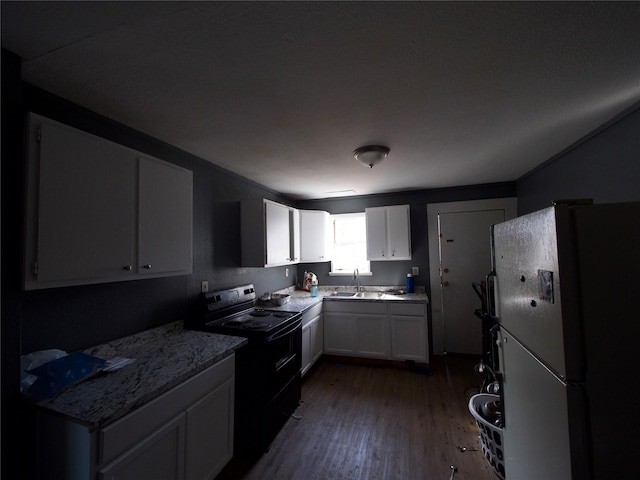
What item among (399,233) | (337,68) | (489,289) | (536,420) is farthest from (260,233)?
(536,420)

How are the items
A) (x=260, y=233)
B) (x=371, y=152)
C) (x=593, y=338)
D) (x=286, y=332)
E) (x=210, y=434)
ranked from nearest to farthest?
1. (x=593, y=338)
2. (x=210, y=434)
3. (x=371, y=152)
4. (x=286, y=332)
5. (x=260, y=233)

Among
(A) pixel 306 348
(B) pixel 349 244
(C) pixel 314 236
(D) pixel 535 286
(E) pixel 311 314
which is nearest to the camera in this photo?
(D) pixel 535 286

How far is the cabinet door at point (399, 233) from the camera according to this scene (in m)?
3.67

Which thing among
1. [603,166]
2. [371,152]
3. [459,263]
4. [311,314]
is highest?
[371,152]

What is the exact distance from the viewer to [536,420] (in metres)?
1.12

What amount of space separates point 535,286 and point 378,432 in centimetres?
181

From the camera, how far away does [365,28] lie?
39.3 inches

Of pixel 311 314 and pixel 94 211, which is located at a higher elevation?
pixel 94 211

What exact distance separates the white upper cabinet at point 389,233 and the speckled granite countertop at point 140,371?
2402mm

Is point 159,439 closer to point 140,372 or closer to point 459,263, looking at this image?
point 140,372

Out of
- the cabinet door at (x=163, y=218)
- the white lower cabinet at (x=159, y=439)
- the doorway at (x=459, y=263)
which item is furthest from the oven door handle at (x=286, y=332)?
the doorway at (x=459, y=263)

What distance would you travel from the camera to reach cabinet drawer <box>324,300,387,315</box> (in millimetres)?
3363

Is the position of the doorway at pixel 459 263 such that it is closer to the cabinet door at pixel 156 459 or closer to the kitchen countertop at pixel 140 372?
the kitchen countertop at pixel 140 372

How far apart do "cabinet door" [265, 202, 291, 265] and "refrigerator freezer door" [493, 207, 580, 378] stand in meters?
2.10
